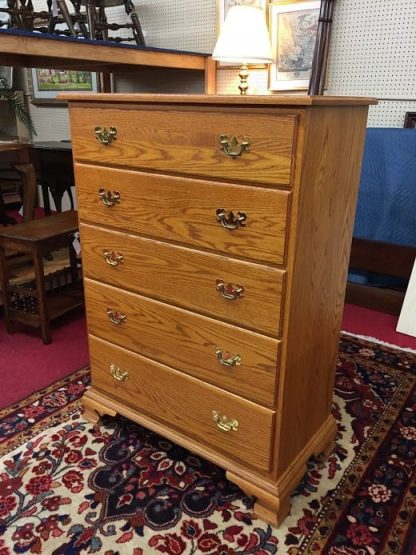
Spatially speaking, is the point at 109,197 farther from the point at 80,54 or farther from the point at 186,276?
the point at 80,54

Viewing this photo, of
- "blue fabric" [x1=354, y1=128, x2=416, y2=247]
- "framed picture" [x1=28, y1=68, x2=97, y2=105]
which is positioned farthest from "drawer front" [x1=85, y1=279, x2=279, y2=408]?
"framed picture" [x1=28, y1=68, x2=97, y2=105]

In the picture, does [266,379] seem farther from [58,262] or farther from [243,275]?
[58,262]

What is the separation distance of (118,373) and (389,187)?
5.69ft

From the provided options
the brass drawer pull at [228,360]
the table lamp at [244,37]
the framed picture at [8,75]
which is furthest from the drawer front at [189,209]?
the framed picture at [8,75]

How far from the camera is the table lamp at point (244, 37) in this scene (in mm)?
2434

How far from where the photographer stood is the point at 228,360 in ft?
4.39

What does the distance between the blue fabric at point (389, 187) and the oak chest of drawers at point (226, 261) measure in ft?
4.08

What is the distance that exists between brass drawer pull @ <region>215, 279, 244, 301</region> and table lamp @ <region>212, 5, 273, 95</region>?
1.67 m

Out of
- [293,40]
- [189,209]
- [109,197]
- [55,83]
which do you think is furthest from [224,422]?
[55,83]

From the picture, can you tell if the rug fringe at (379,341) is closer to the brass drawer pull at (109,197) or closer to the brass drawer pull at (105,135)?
the brass drawer pull at (109,197)

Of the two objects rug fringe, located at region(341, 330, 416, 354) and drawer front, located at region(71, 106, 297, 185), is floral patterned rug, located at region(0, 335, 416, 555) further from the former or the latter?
drawer front, located at region(71, 106, 297, 185)

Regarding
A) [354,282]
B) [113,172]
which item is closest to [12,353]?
[113,172]

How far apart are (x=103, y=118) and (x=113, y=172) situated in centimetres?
16

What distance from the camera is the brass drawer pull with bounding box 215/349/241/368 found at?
1.32 metres
